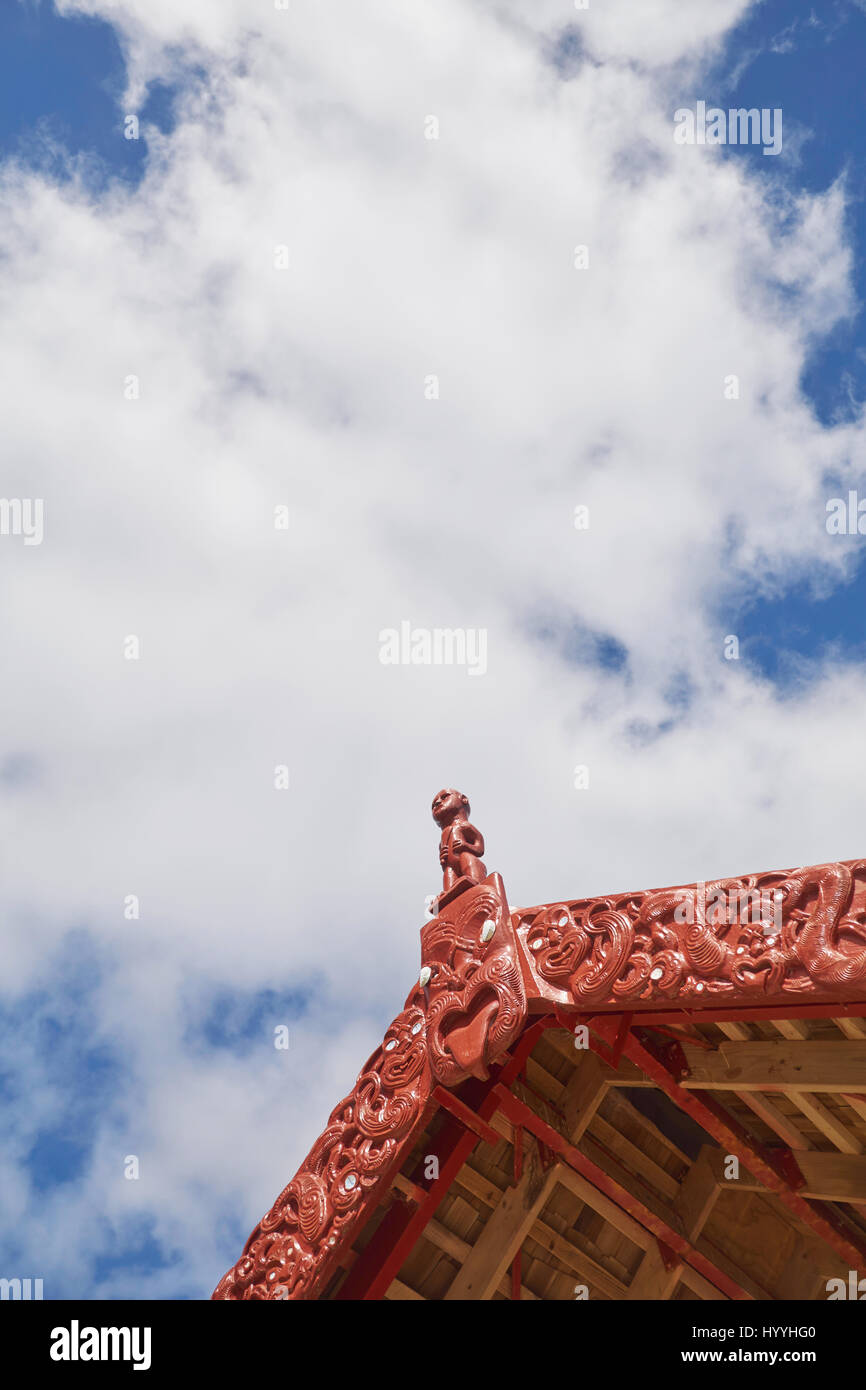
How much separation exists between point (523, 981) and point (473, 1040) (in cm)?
27

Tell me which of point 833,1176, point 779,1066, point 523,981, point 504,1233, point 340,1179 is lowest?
point 504,1233

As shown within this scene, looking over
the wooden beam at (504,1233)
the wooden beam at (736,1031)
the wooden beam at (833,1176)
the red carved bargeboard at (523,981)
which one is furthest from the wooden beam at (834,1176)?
the red carved bargeboard at (523,981)

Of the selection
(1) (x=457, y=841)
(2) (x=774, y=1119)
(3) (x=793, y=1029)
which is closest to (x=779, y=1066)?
(3) (x=793, y=1029)

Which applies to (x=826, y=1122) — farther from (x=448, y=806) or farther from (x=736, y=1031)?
(x=448, y=806)

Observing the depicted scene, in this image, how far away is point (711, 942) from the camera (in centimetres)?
340

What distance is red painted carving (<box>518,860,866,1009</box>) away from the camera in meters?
3.12

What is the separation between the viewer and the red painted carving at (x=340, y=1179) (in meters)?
3.95

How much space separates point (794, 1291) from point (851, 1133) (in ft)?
4.17

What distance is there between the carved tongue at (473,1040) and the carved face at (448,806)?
0.97m

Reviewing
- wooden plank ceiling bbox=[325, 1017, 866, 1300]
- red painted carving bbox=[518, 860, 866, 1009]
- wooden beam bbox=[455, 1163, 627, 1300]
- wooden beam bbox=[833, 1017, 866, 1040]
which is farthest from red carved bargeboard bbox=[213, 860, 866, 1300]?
wooden beam bbox=[455, 1163, 627, 1300]

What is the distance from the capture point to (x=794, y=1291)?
198 inches

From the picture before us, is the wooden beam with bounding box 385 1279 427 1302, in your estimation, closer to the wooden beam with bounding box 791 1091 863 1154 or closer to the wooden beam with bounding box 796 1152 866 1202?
the wooden beam with bounding box 796 1152 866 1202

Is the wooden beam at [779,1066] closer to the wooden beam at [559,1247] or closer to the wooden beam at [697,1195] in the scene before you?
the wooden beam at [697,1195]
